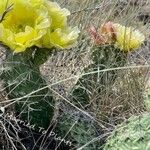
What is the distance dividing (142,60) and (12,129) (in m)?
0.79

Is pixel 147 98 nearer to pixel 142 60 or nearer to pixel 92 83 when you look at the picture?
pixel 92 83

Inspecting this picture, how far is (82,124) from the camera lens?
143 cm

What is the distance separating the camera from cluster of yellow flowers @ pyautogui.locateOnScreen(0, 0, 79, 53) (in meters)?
1.28

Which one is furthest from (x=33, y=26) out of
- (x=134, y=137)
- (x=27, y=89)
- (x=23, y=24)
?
(x=134, y=137)

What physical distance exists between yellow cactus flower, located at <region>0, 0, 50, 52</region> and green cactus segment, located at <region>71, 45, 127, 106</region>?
0.98 feet

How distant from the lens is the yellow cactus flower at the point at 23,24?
1275 mm

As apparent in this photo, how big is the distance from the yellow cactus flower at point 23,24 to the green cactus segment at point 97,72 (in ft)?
0.98

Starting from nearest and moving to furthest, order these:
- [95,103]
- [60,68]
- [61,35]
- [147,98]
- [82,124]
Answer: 1. [147,98]
2. [61,35]
3. [82,124]
4. [95,103]
5. [60,68]

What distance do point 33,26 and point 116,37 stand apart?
330 millimetres

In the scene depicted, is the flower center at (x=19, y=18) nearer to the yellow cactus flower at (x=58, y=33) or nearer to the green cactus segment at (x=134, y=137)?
the yellow cactus flower at (x=58, y=33)

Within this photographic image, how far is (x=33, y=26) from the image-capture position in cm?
135

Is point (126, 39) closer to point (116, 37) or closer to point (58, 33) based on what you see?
point (116, 37)

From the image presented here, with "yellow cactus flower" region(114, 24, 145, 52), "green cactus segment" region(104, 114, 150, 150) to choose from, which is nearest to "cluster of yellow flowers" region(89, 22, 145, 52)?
"yellow cactus flower" region(114, 24, 145, 52)

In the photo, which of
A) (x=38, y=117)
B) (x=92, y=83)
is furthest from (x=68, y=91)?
(x=38, y=117)
